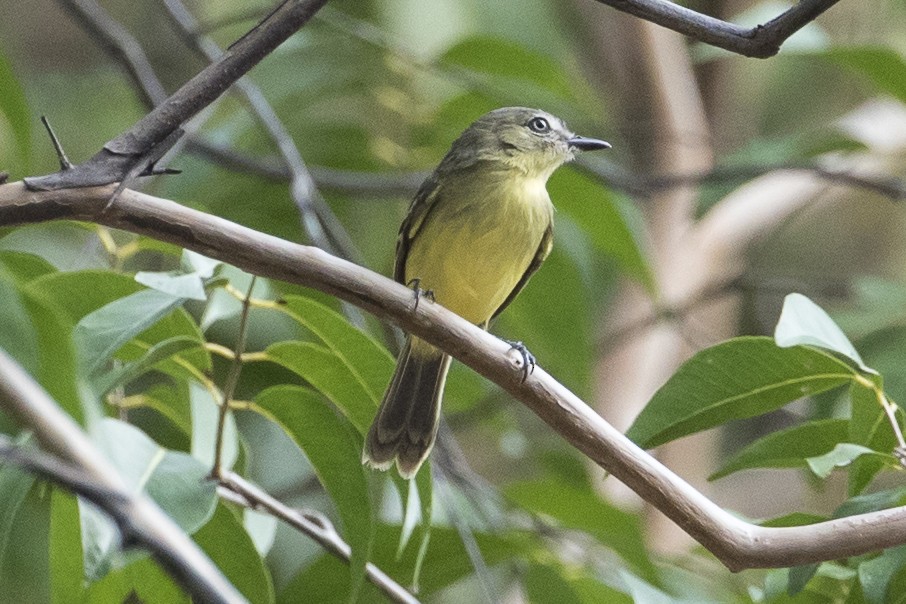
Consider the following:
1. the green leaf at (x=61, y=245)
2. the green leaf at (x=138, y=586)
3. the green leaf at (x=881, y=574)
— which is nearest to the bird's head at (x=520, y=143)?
the green leaf at (x=61, y=245)

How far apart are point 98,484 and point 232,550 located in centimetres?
125

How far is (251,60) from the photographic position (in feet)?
5.44

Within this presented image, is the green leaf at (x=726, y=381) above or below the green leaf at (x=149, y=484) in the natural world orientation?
above

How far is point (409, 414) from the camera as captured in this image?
9.05 ft

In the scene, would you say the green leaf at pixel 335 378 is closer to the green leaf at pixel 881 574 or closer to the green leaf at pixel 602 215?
the green leaf at pixel 881 574

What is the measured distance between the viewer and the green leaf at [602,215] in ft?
11.7

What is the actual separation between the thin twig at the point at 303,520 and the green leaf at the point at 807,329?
0.87 m

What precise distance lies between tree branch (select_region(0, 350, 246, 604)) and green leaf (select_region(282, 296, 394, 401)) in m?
1.18

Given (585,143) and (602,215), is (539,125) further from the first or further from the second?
(602,215)

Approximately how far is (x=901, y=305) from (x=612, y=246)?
861 mm

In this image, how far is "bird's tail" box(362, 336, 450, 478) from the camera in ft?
8.25

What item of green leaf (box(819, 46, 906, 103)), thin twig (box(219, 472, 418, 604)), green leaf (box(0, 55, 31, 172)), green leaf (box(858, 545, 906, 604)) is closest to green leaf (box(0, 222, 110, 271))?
green leaf (box(0, 55, 31, 172))

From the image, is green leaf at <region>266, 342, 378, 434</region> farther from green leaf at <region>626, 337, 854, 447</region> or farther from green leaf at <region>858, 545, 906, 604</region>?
green leaf at <region>858, 545, 906, 604</region>

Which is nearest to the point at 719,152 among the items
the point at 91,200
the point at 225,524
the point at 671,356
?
the point at 671,356
